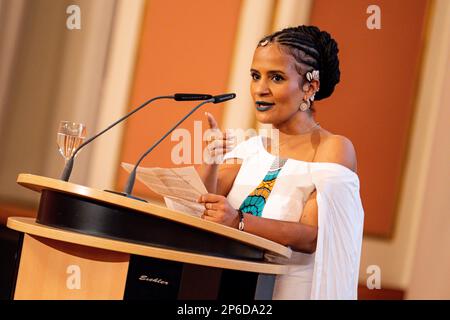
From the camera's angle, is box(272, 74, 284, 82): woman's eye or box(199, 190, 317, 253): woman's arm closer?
box(199, 190, 317, 253): woman's arm

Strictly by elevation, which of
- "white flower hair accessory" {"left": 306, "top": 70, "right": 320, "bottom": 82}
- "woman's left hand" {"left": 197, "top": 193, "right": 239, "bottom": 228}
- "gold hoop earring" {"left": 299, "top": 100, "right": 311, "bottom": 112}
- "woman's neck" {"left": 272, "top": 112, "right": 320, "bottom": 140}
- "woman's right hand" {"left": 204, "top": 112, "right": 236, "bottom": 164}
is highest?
"white flower hair accessory" {"left": 306, "top": 70, "right": 320, "bottom": 82}

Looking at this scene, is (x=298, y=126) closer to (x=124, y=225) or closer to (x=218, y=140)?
(x=218, y=140)

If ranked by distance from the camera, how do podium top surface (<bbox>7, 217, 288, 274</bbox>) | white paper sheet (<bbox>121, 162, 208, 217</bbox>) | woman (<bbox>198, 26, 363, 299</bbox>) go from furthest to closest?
woman (<bbox>198, 26, 363, 299</bbox>) → white paper sheet (<bbox>121, 162, 208, 217</bbox>) → podium top surface (<bbox>7, 217, 288, 274</bbox>)

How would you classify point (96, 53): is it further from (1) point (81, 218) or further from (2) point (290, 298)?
(1) point (81, 218)

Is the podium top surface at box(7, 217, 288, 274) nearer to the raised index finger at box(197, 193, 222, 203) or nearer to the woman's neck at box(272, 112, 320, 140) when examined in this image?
the raised index finger at box(197, 193, 222, 203)

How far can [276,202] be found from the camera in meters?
2.30

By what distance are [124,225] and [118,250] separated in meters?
0.09

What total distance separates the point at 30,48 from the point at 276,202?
262 centimetres

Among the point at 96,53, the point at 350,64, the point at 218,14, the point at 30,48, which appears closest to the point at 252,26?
the point at 218,14

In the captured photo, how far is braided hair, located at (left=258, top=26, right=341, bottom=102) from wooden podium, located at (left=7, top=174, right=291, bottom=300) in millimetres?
991

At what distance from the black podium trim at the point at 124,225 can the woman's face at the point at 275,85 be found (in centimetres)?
90

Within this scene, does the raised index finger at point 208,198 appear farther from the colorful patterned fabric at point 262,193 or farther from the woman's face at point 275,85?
the woman's face at point 275,85

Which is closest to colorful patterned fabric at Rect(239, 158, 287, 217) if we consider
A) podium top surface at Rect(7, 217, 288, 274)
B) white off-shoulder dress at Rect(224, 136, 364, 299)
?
white off-shoulder dress at Rect(224, 136, 364, 299)

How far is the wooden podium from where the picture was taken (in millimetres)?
1489
